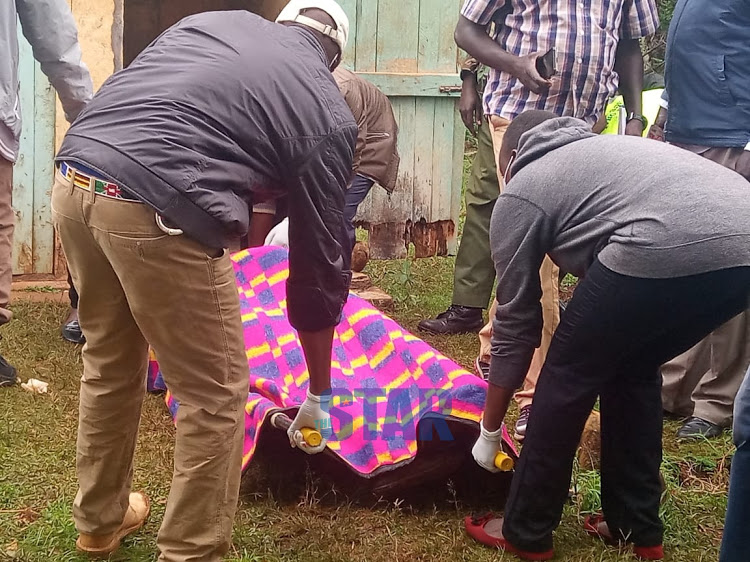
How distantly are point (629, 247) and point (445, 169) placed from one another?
399cm

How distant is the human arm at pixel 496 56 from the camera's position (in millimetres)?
4426

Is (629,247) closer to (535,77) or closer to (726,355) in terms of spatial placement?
(726,355)

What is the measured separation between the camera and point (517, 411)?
14.3ft

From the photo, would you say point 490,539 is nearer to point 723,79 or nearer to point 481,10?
point 723,79

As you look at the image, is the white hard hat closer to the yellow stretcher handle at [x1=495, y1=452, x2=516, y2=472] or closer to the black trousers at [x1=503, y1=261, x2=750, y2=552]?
the black trousers at [x1=503, y1=261, x2=750, y2=552]

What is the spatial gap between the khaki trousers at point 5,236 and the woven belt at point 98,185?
1.93m

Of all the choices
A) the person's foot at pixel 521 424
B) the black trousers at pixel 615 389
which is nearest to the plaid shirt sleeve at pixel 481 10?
the person's foot at pixel 521 424

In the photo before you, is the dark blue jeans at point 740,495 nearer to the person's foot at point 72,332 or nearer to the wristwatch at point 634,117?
the wristwatch at point 634,117

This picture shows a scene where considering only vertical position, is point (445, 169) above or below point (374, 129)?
below

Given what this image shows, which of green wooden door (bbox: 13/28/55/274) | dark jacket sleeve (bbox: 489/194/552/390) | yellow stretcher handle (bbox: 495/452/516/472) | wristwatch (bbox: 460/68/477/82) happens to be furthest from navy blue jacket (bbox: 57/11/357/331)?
green wooden door (bbox: 13/28/55/274)

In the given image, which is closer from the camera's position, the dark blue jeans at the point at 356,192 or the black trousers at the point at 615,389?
the black trousers at the point at 615,389

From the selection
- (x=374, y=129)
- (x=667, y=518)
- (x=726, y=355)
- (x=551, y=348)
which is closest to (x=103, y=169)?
(x=551, y=348)

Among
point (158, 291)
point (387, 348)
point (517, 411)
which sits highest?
point (158, 291)

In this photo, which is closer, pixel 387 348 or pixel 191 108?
pixel 191 108
